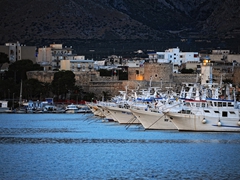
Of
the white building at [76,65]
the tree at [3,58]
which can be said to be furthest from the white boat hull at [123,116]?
the tree at [3,58]

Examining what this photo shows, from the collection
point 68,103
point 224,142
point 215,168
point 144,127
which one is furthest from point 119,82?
point 215,168

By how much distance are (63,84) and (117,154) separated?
69.1 metres

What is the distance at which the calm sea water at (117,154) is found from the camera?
48.7 m

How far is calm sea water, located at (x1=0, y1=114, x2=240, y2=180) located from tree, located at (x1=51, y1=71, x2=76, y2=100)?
45248mm

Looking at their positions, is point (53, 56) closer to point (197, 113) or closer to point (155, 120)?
point (155, 120)

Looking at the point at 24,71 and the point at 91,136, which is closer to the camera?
the point at 91,136

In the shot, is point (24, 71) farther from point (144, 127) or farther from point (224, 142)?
point (224, 142)

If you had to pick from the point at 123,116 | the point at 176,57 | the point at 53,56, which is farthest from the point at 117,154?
the point at 53,56

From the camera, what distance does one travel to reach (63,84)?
12581cm

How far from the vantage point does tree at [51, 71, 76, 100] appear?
12569cm

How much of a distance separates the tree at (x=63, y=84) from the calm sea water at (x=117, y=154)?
45.2 metres

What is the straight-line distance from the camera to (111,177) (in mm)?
47250

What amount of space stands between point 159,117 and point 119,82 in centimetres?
5688

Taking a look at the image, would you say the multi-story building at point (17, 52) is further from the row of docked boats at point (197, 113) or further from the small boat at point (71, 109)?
the row of docked boats at point (197, 113)
